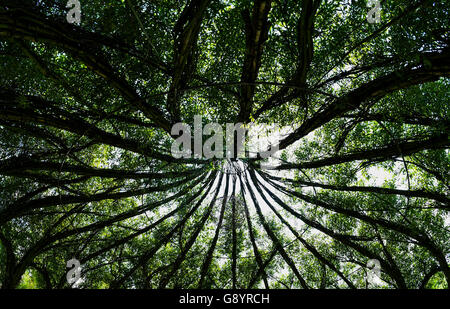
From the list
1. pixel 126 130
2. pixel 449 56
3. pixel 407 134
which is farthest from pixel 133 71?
pixel 407 134

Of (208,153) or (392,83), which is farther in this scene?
(208,153)

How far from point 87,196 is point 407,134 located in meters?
6.91

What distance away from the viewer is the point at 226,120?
6262 millimetres

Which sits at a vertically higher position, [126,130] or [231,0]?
[231,0]

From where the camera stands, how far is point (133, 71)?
4777mm

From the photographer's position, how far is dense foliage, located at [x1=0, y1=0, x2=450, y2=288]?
360 cm

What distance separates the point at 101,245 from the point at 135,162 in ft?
9.95

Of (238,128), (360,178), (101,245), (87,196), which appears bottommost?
(101,245)

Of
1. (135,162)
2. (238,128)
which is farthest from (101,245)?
(238,128)

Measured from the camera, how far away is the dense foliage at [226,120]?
11.8 feet

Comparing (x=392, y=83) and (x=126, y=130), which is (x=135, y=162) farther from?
(x=392, y=83)
